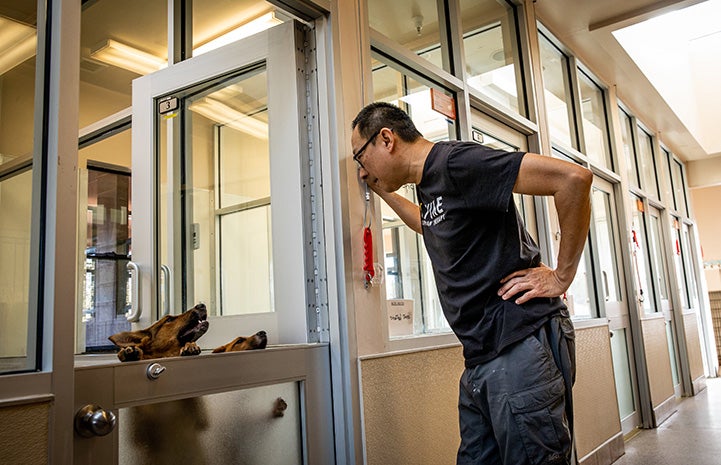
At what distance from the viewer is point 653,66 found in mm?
5523

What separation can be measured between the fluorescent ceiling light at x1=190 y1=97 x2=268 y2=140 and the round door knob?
1.26 m

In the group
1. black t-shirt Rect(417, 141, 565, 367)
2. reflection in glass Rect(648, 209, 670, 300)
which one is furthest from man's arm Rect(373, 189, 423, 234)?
reflection in glass Rect(648, 209, 670, 300)

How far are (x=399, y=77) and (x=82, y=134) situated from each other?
77.2 inches

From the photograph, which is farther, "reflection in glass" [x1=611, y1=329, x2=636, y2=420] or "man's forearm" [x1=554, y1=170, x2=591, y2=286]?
"reflection in glass" [x1=611, y1=329, x2=636, y2=420]

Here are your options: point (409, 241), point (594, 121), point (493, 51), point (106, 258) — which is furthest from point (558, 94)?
point (106, 258)

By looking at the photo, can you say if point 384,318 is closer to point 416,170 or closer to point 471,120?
point 416,170

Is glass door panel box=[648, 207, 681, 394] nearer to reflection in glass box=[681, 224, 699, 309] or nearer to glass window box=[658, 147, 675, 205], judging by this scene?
glass window box=[658, 147, 675, 205]

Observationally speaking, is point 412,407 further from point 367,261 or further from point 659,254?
point 659,254

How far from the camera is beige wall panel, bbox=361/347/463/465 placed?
76.6 inches

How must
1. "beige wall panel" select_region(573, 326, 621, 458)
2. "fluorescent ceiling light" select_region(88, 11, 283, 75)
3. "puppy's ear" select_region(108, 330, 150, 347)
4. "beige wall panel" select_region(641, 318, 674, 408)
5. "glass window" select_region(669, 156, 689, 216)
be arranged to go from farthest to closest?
1. "glass window" select_region(669, 156, 689, 216)
2. "beige wall panel" select_region(641, 318, 674, 408)
3. "fluorescent ceiling light" select_region(88, 11, 283, 75)
4. "beige wall panel" select_region(573, 326, 621, 458)
5. "puppy's ear" select_region(108, 330, 150, 347)

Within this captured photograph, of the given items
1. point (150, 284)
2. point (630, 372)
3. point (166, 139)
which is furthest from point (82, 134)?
point (630, 372)

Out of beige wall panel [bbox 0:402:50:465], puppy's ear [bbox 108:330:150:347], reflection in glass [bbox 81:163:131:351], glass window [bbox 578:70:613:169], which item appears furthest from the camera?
glass window [bbox 578:70:613:169]

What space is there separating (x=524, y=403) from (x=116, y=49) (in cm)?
381

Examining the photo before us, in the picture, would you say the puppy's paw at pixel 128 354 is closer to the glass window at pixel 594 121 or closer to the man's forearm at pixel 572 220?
the man's forearm at pixel 572 220
